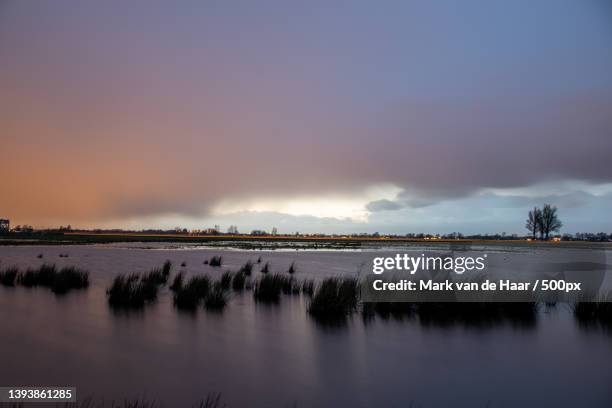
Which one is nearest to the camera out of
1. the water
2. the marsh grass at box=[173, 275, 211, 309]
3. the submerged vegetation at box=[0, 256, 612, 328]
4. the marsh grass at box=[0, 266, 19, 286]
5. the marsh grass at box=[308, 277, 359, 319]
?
the water

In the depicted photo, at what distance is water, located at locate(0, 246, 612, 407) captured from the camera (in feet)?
27.0

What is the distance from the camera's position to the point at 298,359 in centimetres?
1043

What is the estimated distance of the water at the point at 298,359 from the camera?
27.0 feet

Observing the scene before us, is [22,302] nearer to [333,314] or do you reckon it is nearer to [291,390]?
[333,314]

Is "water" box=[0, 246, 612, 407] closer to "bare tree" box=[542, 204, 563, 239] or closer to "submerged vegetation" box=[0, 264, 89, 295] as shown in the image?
"submerged vegetation" box=[0, 264, 89, 295]

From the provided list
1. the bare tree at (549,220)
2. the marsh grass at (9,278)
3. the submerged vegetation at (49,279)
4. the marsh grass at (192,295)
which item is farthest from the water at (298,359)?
the bare tree at (549,220)

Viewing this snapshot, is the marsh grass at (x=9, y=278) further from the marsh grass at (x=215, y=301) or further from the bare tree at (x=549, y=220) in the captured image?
the bare tree at (x=549, y=220)

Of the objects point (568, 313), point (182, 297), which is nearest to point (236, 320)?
point (182, 297)

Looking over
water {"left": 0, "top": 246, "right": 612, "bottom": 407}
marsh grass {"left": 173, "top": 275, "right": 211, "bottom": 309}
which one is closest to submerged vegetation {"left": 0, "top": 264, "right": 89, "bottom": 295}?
water {"left": 0, "top": 246, "right": 612, "bottom": 407}

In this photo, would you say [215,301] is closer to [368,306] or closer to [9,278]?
[368,306]

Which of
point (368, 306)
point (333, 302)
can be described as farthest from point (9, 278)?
point (368, 306)

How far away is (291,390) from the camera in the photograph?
848 centimetres

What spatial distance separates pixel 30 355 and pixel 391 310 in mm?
10949

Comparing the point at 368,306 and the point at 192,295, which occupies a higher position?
the point at 192,295
